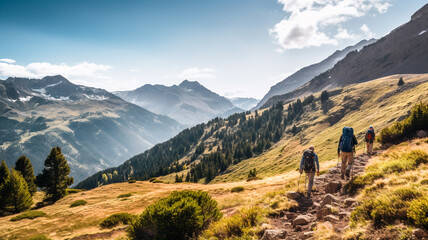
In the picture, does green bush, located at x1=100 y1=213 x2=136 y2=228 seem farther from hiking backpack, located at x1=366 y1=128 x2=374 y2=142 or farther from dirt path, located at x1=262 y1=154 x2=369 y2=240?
hiking backpack, located at x1=366 y1=128 x2=374 y2=142

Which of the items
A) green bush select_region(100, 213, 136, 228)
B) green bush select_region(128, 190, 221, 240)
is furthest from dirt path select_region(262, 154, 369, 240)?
green bush select_region(100, 213, 136, 228)

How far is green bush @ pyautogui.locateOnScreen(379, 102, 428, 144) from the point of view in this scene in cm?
2566

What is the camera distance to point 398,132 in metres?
27.6

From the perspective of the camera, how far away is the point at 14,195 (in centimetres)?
4100

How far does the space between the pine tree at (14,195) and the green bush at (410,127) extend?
67.6 metres

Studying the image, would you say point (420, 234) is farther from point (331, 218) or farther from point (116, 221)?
point (116, 221)

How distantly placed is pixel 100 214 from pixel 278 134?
156461 mm

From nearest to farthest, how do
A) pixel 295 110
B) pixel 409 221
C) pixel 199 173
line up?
pixel 409 221 < pixel 199 173 < pixel 295 110

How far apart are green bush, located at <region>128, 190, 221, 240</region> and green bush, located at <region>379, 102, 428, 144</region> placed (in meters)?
29.1

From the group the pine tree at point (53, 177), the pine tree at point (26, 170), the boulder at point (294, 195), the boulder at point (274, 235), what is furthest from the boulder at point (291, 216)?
the pine tree at point (26, 170)

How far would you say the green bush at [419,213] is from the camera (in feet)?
20.4

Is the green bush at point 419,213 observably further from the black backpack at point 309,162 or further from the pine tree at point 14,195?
the pine tree at point 14,195

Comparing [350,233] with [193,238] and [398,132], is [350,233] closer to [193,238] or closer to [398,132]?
[193,238]

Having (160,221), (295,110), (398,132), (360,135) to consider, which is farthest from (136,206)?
(295,110)
